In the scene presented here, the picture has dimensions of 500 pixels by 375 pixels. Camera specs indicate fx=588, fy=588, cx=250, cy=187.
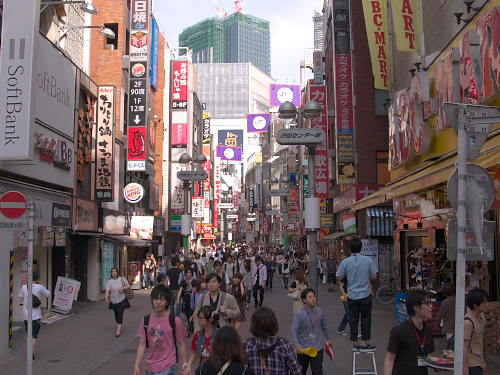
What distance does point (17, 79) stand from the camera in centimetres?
1198

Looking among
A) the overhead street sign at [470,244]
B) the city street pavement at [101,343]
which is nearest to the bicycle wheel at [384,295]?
the city street pavement at [101,343]

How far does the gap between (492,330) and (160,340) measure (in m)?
7.07

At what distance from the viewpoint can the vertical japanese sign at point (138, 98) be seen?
1085 inches

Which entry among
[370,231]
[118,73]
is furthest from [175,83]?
[370,231]

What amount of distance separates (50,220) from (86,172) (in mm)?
5848

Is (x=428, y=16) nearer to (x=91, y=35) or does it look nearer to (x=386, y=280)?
(x=386, y=280)

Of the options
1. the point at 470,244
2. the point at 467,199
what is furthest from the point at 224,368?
the point at 467,199

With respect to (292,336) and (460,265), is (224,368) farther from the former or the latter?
(292,336)

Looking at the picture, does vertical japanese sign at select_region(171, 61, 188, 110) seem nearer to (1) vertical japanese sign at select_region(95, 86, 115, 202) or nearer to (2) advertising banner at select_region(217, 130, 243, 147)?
(1) vertical japanese sign at select_region(95, 86, 115, 202)

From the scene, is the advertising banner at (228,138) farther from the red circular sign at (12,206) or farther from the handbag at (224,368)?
the handbag at (224,368)

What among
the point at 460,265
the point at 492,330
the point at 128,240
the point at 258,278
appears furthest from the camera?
the point at 128,240

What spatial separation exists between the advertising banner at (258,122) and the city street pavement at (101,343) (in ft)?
263

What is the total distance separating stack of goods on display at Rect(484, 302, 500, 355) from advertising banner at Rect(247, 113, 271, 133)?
89.0 metres

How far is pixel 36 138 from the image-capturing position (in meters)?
15.4
